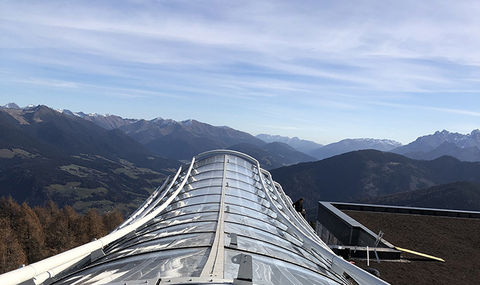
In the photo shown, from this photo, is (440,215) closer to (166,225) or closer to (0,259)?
(166,225)

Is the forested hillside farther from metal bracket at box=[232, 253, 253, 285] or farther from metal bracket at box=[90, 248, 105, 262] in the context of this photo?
metal bracket at box=[232, 253, 253, 285]

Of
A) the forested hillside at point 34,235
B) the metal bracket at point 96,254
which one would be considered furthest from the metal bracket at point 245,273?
the forested hillside at point 34,235

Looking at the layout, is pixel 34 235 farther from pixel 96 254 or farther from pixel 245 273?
pixel 245 273

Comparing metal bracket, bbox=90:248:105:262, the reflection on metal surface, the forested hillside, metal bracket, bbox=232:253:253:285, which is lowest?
the forested hillside

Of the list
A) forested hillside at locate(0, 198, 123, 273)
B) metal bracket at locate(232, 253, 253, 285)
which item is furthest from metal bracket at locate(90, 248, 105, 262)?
forested hillside at locate(0, 198, 123, 273)

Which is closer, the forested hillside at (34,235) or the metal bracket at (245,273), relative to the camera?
the metal bracket at (245,273)

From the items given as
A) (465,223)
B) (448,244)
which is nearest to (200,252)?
(448,244)

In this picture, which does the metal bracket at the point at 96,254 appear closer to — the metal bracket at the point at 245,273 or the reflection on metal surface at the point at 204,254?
the reflection on metal surface at the point at 204,254

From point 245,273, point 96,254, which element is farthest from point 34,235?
point 245,273
